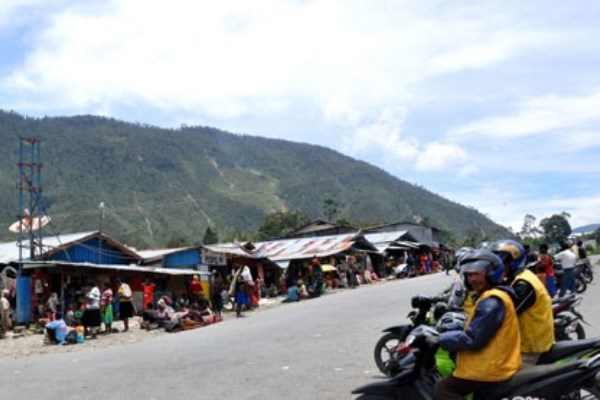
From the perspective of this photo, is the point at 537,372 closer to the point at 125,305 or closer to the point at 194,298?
the point at 125,305

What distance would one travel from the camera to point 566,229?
3578 inches

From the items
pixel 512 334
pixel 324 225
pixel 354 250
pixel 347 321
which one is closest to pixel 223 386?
pixel 512 334

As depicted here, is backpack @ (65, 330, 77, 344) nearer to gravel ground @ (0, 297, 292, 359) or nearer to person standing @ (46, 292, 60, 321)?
gravel ground @ (0, 297, 292, 359)

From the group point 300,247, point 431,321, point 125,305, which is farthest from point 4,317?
point 300,247

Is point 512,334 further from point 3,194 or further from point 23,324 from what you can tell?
point 3,194

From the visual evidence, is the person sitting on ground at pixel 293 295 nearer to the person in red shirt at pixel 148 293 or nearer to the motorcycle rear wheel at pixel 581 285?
the person in red shirt at pixel 148 293

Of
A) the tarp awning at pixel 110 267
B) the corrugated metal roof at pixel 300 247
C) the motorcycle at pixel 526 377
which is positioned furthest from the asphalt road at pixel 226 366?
the corrugated metal roof at pixel 300 247

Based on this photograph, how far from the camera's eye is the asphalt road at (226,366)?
8.77 meters

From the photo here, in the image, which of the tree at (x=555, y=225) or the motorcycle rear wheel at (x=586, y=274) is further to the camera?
the tree at (x=555, y=225)

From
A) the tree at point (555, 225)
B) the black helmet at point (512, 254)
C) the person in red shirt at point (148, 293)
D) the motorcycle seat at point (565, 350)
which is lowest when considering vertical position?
the motorcycle seat at point (565, 350)

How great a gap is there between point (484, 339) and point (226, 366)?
6.63 m

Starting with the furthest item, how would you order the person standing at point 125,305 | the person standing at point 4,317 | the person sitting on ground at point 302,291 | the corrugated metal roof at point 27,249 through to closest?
the person sitting on ground at point 302,291 < the corrugated metal roof at point 27,249 < the person standing at point 4,317 < the person standing at point 125,305

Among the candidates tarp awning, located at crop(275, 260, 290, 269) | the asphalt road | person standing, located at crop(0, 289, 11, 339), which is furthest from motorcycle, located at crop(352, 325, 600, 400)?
tarp awning, located at crop(275, 260, 290, 269)

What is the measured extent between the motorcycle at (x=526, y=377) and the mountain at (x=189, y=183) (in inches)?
3447
